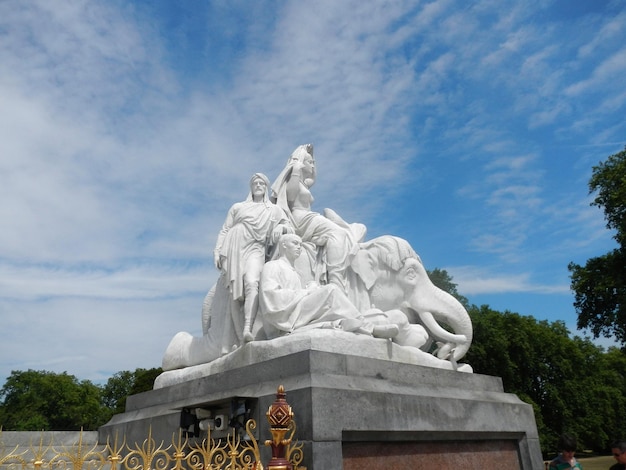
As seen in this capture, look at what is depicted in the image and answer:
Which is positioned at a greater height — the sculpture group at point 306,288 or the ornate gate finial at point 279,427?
the sculpture group at point 306,288

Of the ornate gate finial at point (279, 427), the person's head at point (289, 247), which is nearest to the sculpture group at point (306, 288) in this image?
the person's head at point (289, 247)

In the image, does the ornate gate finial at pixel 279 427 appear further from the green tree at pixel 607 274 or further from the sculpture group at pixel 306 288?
the green tree at pixel 607 274

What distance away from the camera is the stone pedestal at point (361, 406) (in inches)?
240

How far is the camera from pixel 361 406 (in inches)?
248

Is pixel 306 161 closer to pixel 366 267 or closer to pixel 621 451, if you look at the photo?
pixel 366 267

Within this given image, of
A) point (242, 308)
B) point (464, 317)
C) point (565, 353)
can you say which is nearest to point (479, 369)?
point (565, 353)

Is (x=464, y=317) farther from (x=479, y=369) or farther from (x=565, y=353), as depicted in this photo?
(x=565, y=353)

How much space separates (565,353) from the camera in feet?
113

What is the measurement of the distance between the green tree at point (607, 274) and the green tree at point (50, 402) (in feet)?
120

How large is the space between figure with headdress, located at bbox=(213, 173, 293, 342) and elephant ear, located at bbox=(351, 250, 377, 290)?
1246mm

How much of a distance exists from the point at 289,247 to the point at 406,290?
2.10 m

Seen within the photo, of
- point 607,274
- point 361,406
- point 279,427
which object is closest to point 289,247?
point 361,406

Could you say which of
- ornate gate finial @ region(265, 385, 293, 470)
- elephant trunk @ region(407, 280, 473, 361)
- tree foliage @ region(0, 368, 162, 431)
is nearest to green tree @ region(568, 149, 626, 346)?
elephant trunk @ region(407, 280, 473, 361)

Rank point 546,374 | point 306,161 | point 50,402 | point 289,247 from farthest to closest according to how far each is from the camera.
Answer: point 50,402 → point 546,374 → point 306,161 → point 289,247
